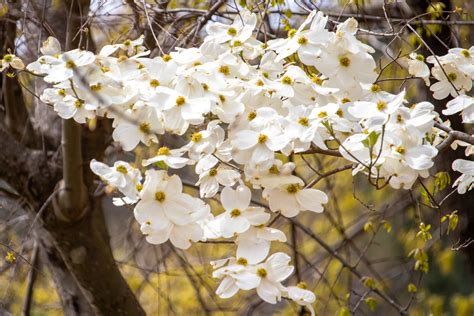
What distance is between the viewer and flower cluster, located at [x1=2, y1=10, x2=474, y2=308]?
1637 mm

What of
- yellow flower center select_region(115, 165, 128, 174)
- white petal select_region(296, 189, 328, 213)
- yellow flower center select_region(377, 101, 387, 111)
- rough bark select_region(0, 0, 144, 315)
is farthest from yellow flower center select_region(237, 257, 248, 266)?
rough bark select_region(0, 0, 144, 315)

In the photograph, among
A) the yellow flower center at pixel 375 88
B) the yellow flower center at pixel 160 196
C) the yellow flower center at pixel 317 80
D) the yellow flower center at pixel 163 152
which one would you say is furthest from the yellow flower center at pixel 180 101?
the yellow flower center at pixel 375 88

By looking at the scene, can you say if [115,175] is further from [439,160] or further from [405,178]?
[439,160]

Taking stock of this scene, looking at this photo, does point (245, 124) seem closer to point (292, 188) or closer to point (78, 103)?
point (292, 188)

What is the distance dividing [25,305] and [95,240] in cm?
76

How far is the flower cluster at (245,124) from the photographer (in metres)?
1.64

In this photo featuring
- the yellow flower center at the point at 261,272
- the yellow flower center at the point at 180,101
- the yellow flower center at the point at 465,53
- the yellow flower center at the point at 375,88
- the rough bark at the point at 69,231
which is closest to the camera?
the yellow flower center at the point at 261,272

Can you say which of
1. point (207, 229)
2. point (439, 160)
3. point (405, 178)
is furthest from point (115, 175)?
point (439, 160)

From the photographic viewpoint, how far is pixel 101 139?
10.5 ft

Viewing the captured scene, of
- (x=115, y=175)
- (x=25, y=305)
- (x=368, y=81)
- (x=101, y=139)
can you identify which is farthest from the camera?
(x=25, y=305)

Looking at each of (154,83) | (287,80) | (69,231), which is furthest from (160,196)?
(69,231)

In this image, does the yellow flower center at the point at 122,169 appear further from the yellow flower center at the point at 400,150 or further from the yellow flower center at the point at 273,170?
the yellow flower center at the point at 400,150

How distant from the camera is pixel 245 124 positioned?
1.74 m

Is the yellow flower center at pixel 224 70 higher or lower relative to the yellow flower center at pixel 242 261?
higher
